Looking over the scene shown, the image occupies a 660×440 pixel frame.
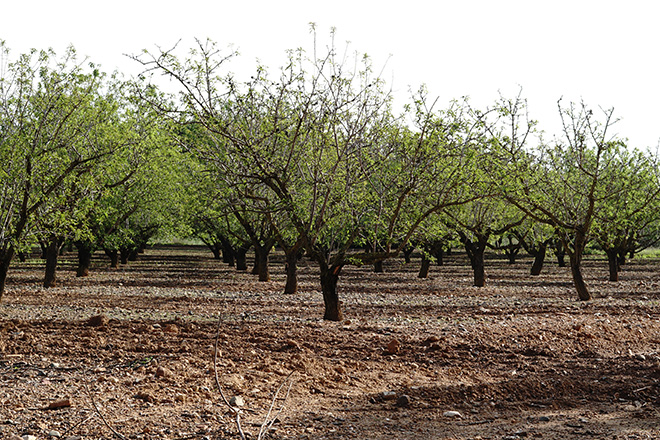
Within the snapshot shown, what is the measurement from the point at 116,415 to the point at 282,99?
28.3ft

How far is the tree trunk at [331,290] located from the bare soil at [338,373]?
590mm

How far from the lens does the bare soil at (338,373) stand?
24.5ft

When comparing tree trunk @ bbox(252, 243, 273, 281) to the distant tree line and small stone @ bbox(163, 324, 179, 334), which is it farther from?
small stone @ bbox(163, 324, 179, 334)

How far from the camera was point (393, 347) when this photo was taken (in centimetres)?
1148

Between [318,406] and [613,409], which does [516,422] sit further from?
[318,406]

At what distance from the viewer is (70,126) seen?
18141 millimetres

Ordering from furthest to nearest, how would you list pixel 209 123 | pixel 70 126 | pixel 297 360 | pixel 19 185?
pixel 70 126
pixel 19 185
pixel 209 123
pixel 297 360

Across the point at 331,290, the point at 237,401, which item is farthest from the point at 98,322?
the point at 237,401

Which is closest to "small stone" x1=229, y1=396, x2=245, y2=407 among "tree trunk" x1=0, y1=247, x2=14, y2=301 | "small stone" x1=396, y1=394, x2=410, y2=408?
"small stone" x1=396, y1=394, x2=410, y2=408

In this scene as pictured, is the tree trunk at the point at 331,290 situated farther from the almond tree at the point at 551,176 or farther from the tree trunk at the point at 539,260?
the tree trunk at the point at 539,260

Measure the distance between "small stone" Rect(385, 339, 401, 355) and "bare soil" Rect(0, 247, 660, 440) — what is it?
0.03 metres

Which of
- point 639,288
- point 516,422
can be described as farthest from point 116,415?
point 639,288

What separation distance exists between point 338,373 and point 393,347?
1976mm

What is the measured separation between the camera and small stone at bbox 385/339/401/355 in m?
11.4
